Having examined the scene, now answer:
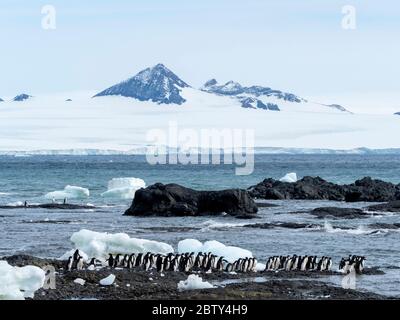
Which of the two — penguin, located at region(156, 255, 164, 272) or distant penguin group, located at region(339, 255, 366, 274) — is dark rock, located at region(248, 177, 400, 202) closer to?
distant penguin group, located at region(339, 255, 366, 274)

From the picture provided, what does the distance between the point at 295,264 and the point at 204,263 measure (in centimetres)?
287

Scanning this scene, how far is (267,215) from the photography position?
169ft

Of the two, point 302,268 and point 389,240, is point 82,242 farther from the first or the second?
point 389,240

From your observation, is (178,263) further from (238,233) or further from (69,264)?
(238,233)

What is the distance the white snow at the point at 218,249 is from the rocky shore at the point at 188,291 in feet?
8.97

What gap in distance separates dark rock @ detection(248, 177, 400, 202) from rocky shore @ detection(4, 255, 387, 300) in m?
41.4


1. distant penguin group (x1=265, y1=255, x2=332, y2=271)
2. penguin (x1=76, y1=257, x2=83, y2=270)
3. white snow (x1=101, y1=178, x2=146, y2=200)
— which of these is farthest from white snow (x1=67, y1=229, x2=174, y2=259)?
white snow (x1=101, y1=178, x2=146, y2=200)

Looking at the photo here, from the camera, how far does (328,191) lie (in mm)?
70938

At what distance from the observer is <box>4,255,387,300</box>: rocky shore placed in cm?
2083

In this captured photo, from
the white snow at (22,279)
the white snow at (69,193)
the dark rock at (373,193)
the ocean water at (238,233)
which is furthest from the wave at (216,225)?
the white snow at (69,193)

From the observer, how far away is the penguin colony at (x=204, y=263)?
25.8 metres

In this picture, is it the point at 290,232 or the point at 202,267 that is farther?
the point at 290,232
